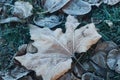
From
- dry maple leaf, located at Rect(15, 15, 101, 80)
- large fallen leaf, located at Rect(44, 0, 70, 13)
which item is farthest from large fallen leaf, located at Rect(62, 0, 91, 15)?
dry maple leaf, located at Rect(15, 15, 101, 80)

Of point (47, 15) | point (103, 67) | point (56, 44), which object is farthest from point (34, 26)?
point (103, 67)

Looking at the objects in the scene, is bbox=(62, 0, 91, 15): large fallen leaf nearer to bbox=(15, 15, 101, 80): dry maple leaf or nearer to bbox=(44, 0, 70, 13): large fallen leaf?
bbox=(44, 0, 70, 13): large fallen leaf

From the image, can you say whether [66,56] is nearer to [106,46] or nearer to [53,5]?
[106,46]

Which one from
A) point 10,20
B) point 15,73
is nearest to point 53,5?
point 10,20

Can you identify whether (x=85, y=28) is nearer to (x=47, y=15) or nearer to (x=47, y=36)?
(x=47, y=36)

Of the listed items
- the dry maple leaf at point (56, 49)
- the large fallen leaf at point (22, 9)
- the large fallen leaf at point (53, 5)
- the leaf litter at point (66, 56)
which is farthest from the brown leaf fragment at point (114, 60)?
the large fallen leaf at point (22, 9)

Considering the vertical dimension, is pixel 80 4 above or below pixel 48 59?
above
